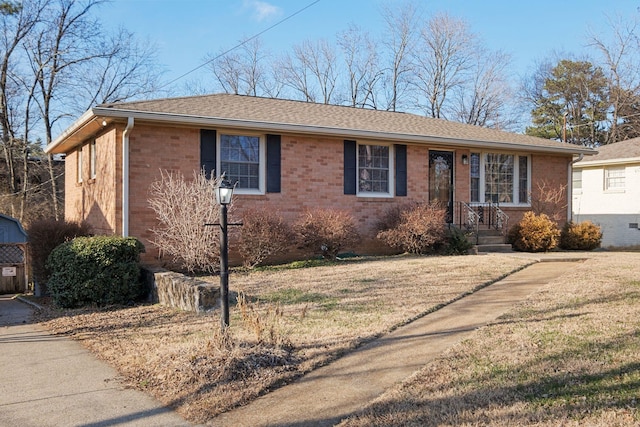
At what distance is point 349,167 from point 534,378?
9.71 meters

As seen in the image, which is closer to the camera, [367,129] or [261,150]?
[261,150]

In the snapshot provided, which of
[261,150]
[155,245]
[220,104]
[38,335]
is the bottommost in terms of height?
[38,335]

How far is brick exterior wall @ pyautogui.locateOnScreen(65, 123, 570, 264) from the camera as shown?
11281mm

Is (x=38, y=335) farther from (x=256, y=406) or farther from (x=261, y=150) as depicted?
(x=261, y=150)

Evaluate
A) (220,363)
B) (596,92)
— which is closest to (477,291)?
(220,363)

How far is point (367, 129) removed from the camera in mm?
13391

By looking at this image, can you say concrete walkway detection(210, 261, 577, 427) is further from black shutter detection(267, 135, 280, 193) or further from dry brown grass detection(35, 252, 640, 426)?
black shutter detection(267, 135, 280, 193)

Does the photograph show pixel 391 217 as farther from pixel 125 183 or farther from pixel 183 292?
pixel 183 292

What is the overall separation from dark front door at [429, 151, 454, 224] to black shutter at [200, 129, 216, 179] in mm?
6197

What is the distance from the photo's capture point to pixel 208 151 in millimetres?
11969

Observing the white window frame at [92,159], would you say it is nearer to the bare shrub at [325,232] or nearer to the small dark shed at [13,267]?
the small dark shed at [13,267]

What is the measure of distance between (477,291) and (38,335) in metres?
6.46

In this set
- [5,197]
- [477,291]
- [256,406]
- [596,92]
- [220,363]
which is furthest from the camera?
[596,92]

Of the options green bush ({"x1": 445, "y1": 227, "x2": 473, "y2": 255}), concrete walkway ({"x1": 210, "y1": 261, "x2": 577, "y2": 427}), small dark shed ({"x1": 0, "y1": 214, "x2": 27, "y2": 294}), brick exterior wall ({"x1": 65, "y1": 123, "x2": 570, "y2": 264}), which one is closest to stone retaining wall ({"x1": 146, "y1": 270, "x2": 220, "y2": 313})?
brick exterior wall ({"x1": 65, "y1": 123, "x2": 570, "y2": 264})
